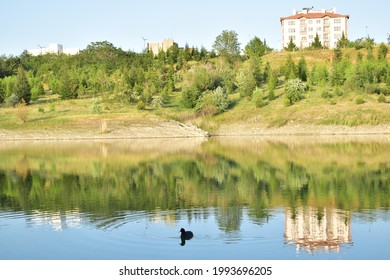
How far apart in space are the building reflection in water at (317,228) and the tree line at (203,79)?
182 ft

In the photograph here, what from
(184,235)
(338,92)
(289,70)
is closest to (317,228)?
(184,235)

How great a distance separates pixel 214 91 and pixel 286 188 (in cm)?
5329

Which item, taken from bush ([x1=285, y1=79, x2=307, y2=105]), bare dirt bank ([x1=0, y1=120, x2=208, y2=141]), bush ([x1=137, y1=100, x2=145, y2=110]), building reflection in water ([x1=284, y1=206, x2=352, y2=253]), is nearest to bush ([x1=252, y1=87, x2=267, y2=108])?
bush ([x1=285, y1=79, x2=307, y2=105])

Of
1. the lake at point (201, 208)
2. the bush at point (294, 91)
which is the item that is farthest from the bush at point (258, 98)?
the lake at point (201, 208)

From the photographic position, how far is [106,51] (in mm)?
125625

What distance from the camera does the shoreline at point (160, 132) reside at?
7038cm

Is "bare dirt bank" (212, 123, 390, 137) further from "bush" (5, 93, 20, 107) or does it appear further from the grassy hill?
"bush" (5, 93, 20, 107)

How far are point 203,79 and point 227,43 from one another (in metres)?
37.0

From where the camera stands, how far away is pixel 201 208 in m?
22.2

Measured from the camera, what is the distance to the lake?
16062mm

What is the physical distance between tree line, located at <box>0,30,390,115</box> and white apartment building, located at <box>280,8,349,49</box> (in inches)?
520
